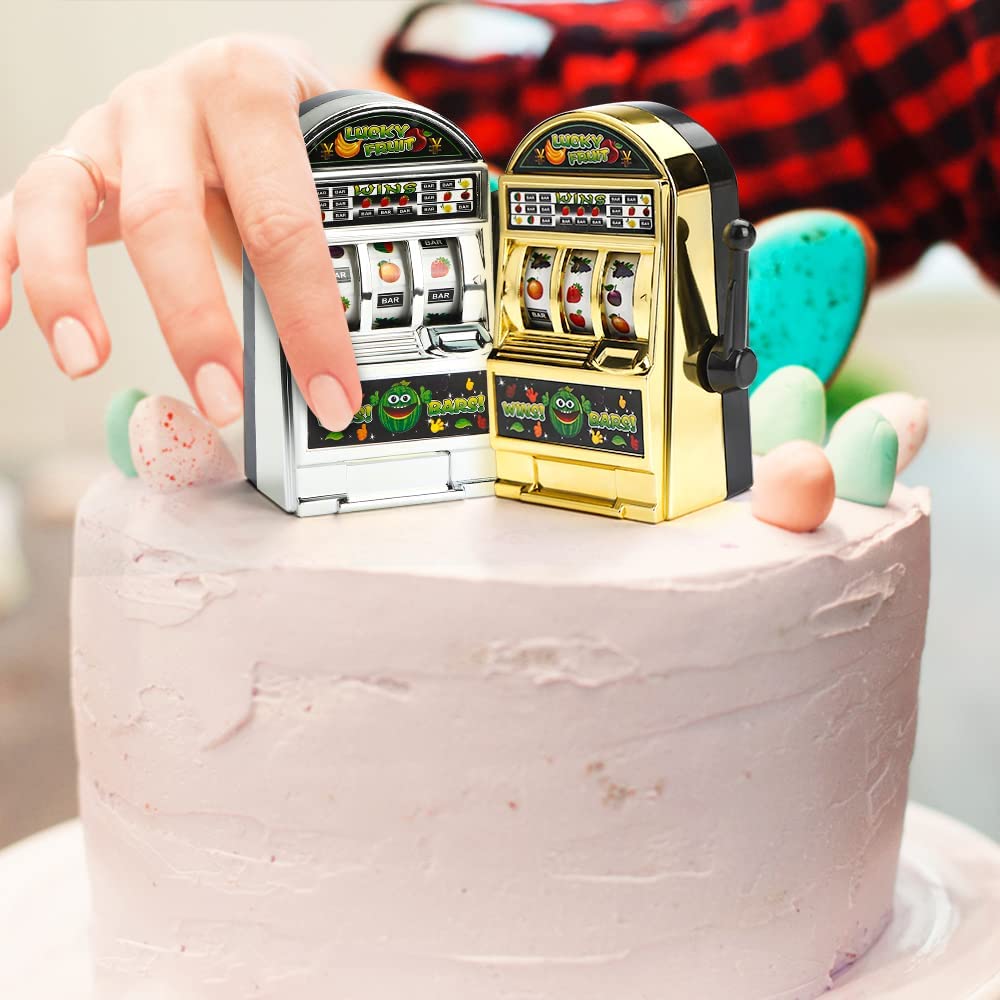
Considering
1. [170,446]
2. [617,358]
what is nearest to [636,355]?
[617,358]

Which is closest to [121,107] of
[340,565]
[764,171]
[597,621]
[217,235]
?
[217,235]

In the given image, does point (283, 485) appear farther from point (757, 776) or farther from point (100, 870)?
point (757, 776)

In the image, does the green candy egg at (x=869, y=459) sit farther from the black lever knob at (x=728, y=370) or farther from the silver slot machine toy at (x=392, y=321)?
the silver slot machine toy at (x=392, y=321)

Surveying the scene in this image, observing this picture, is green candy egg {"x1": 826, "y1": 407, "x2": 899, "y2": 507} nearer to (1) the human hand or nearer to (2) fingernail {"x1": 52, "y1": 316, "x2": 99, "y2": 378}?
(1) the human hand

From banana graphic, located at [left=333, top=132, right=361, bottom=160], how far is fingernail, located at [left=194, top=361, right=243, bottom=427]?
0.34m

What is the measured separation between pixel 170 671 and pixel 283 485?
0.91ft

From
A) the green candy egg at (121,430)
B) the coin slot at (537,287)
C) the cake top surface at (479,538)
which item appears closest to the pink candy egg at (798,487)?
the cake top surface at (479,538)

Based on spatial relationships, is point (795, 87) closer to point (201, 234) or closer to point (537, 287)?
point (537, 287)

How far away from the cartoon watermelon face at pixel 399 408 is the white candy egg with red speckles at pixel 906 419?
680mm

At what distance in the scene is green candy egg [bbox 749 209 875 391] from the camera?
6.20 feet

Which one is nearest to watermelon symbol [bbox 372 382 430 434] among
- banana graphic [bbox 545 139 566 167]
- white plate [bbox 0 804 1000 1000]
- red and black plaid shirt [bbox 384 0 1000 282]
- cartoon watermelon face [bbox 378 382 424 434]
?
cartoon watermelon face [bbox 378 382 424 434]

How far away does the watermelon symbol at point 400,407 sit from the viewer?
59.8 inches

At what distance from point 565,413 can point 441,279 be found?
0.24 meters

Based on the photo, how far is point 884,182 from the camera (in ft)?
10.3
